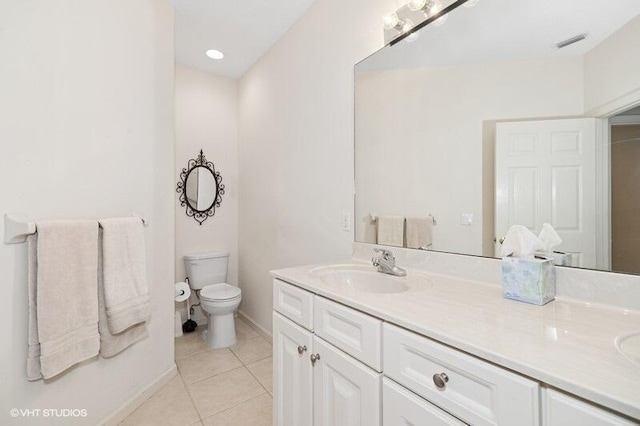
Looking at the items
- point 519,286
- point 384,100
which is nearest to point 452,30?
point 384,100

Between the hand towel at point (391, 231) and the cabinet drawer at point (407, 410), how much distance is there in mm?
772

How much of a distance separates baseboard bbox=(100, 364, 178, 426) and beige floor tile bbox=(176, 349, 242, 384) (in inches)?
4.0

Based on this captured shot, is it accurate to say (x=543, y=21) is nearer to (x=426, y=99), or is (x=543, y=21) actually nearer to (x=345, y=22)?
(x=426, y=99)

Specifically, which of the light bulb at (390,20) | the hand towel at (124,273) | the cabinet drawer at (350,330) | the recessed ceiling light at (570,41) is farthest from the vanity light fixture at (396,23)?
the hand towel at (124,273)

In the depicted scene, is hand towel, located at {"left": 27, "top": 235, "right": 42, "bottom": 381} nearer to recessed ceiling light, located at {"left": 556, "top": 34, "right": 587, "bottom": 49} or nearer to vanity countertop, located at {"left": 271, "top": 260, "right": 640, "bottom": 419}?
vanity countertop, located at {"left": 271, "top": 260, "right": 640, "bottom": 419}

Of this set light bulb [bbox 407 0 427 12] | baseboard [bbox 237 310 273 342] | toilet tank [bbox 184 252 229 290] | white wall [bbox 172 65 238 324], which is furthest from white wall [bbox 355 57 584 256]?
white wall [bbox 172 65 238 324]

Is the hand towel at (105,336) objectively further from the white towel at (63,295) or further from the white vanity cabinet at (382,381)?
the white vanity cabinet at (382,381)

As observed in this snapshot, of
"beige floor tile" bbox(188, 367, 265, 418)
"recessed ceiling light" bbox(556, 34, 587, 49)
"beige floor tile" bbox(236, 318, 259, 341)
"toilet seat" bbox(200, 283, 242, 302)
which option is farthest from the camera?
"beige floor tile" bbox(236, 318, 259, 341)

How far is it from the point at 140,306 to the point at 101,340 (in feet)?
0.71

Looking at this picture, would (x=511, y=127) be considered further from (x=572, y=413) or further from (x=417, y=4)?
(x=572, y=413)

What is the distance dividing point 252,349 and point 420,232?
181 centimetres

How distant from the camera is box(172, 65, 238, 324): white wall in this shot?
280 cm

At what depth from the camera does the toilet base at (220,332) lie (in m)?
2.46

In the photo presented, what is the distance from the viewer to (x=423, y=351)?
728mm
